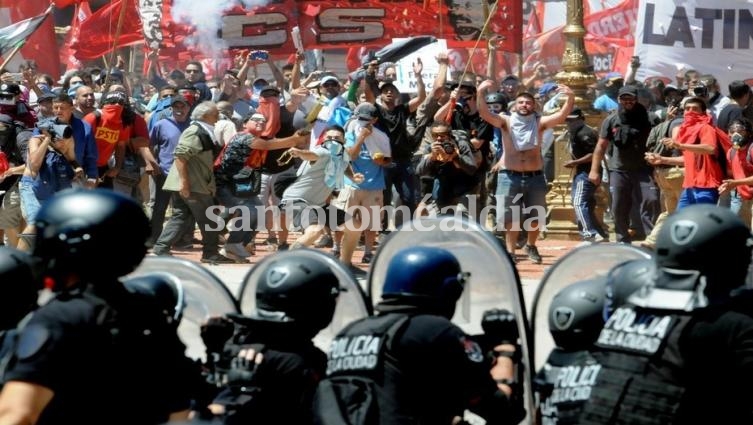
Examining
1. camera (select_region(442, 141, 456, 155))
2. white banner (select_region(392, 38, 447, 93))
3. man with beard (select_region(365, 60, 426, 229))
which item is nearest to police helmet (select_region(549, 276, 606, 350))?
camera (select_region(442, 141, 456, 155))

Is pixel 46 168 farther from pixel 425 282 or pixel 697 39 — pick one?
pixel 697 39

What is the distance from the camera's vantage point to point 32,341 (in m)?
3.81

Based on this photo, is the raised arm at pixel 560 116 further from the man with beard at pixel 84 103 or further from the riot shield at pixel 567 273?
the riot shield at pixel 567 273

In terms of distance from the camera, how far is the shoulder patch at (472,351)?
4.73 meters

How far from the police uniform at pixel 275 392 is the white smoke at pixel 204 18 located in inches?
657

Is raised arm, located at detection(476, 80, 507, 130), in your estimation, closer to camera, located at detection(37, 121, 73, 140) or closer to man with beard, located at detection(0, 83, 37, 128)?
camera, located at detection(37, 121, 73, 140)

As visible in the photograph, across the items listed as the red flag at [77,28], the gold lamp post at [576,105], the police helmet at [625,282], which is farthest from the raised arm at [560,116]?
the red flag at [77,28]

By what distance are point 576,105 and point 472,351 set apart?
460 inches

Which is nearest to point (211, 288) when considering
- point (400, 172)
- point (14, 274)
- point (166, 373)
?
point (14, 274)

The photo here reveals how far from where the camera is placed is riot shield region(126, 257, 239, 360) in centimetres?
546

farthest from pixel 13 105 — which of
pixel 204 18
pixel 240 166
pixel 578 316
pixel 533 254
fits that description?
pixel 578 316

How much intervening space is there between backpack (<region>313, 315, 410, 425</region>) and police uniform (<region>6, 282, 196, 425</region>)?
25.9 inches

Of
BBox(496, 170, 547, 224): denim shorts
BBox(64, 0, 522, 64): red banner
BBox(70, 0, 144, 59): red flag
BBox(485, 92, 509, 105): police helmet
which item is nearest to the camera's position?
BBox(496, 170, 547, 224): denim shorts

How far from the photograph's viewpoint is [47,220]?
13.3 ft
